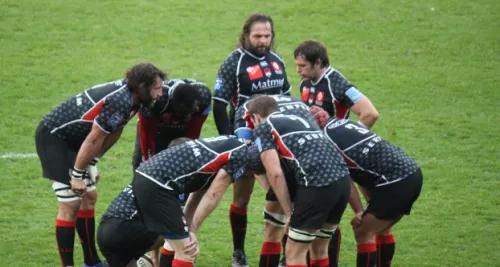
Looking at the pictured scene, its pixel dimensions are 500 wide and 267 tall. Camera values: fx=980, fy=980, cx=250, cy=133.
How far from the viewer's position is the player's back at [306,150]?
7863 millimetres

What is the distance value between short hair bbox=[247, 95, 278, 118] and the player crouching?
585 millimetres

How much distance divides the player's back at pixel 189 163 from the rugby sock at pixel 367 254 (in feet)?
4.82

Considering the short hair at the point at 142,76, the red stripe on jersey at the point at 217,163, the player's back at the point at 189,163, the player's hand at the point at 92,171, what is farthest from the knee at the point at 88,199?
the red stripe on jersey at the point at 217,163

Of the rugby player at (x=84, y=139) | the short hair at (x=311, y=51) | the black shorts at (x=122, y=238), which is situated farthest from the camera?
the short hair at (x=311, y=51)

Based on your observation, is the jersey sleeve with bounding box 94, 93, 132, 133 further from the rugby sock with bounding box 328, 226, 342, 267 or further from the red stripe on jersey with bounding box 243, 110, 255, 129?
the rugby sock with bounding box 328, 226, 342, 267

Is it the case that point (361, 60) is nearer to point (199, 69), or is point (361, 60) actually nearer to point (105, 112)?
point (199, 69)

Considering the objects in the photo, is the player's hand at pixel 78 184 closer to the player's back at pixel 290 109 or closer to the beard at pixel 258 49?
the player's back at pixel 290 109

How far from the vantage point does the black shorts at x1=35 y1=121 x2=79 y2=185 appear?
8.94 m

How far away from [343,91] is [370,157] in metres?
1.04

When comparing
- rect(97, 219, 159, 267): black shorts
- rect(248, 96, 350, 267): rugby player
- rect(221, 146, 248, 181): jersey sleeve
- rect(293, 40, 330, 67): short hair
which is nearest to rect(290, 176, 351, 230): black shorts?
rect(248, 96, 350, 267): rugby player

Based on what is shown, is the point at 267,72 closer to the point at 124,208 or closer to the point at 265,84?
the point at 265,84

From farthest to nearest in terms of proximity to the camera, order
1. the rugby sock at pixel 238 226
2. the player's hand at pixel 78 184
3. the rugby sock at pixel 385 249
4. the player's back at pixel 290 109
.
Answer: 1. the rugby sock at pixel 238 226
2. the rugby sock at pixel 385 249
3. the player's hand at pixel 78 184
4. the player's back at pixel 290 109

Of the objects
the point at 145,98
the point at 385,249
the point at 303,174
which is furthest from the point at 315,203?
the point at 145,98

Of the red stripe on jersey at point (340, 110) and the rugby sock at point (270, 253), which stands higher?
the red stripe on jersey at point (340, 110)
